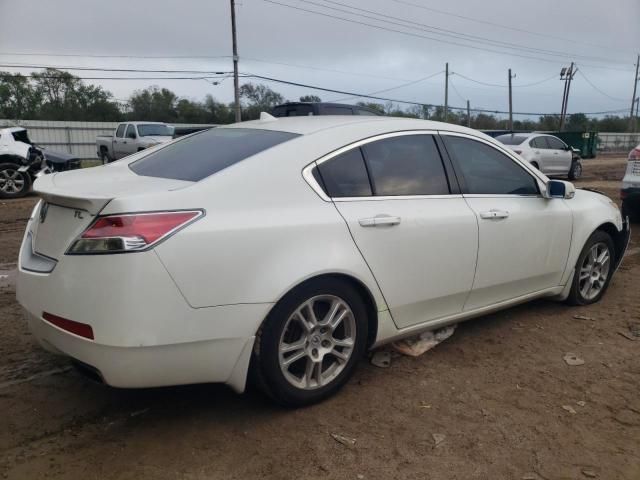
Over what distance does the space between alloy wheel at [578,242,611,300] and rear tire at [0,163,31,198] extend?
11.8 meters

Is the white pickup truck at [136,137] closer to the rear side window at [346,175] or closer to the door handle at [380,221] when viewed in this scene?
the rear side window at [346,175]

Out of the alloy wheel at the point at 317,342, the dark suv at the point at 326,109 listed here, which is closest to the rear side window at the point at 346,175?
the alloy wheel at the point at 317,342

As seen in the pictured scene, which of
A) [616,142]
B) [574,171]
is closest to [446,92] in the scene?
[616,142]

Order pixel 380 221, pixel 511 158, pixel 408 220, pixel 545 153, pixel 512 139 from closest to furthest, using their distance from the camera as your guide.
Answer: pixel 380 221 < pixel 408 220 < pixel 511 158 < pixel 512 139 < pixel 545 153

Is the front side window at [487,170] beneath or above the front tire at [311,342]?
above

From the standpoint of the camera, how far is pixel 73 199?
259cm

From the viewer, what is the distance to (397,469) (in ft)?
8.33

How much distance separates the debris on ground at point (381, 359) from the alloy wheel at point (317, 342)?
1.89ft

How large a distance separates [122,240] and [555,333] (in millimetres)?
3266

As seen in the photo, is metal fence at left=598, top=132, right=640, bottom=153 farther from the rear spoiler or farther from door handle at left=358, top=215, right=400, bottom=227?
the rear spoiler

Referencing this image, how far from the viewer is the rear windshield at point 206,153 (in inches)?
116

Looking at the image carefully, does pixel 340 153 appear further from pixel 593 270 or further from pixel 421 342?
pixel 593 270

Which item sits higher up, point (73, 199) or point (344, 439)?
point (73, 199)

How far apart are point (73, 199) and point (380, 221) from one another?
1.60 meters
